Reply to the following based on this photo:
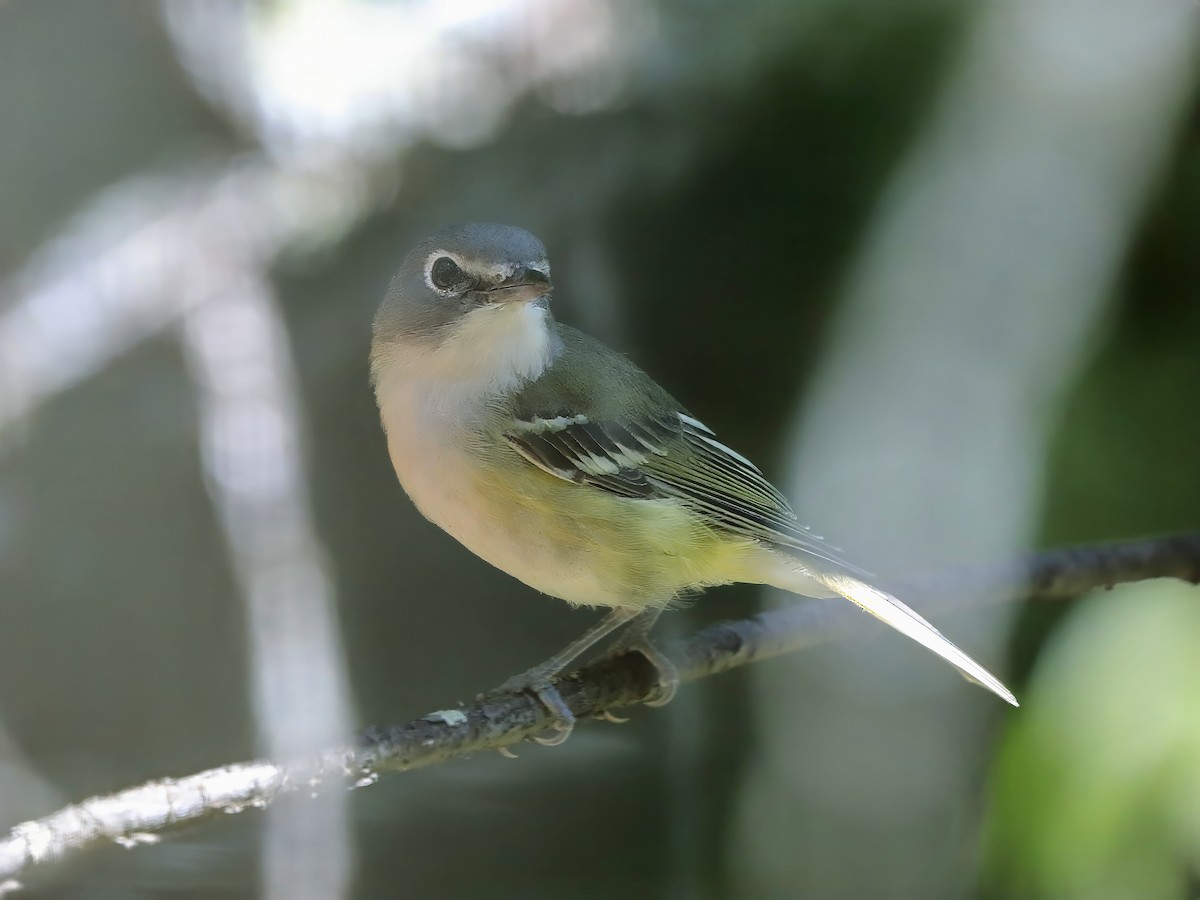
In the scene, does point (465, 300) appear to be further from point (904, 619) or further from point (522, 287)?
point (904, 619)

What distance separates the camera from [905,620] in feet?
2.82

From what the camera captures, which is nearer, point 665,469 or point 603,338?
point 665,469

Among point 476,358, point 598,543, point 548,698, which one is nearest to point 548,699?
point 548,698

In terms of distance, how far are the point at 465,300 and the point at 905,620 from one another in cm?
46

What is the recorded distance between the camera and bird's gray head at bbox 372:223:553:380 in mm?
764

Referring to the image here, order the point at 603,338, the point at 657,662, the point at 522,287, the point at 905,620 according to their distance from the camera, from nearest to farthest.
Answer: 1. the point at 522,287
2. the point at 905,620
3. the point at 657,662
4. the point at 603,338

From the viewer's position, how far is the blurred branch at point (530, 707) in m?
0.66

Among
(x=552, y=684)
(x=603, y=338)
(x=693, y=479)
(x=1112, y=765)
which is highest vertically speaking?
(x=603, y=338)

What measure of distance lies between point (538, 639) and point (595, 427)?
38cm

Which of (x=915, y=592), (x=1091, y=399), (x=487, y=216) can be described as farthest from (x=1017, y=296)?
(x=487, y=216)

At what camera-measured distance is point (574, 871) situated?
1321 millimetres

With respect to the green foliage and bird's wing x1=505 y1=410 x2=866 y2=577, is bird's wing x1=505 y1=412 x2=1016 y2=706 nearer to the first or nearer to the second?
bird's wing x1=505 y1=410 x2=866 y2=577

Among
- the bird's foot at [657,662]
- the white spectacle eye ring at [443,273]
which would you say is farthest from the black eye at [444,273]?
the bird's foot at [657,662]

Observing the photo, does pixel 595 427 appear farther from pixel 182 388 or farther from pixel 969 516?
→ pixel 182 388
